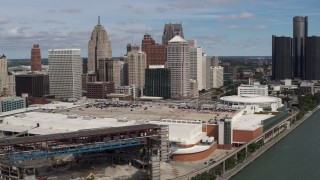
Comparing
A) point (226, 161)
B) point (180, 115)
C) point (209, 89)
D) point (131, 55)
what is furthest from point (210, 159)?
point (209, 89)

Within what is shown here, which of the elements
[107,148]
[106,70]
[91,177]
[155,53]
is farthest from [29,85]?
[91,177]

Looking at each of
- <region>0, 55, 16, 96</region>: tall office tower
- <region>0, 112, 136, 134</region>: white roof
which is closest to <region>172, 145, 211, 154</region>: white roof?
<region>0, 112, 136, 134</region>: white roof

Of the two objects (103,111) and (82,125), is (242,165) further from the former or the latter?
(103,111)

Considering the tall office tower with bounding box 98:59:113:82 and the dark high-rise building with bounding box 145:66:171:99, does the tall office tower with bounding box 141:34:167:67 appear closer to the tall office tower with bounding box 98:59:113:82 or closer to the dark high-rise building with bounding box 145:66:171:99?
the tall office tower with bounding box 98:59:113:82

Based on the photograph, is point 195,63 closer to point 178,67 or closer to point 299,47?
point 178,67

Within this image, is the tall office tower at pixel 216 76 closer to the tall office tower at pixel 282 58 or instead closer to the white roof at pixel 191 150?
the tall office tower at pixel 282 58

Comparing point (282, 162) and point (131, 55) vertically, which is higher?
point (131, 55)
